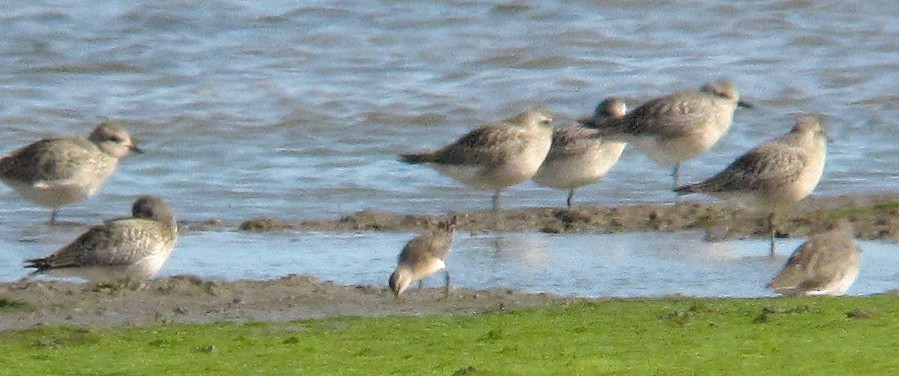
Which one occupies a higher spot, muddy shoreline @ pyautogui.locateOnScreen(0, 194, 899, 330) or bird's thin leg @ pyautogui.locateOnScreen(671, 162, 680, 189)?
muddy shoreline @ pyautogui.locateOnScreen(0, 194, 899, 330)

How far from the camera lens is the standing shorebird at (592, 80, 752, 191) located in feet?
45.5

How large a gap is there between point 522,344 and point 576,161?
6125mm

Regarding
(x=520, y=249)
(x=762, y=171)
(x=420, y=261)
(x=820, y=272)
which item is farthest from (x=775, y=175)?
(x=420, y=261)

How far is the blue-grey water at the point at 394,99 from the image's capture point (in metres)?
11.0

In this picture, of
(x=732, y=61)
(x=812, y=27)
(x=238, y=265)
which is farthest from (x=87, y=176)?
(x=812, y=27)

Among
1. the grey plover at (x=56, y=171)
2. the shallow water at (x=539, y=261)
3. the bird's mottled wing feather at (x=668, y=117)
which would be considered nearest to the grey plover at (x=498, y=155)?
the bird's mottled wing feather at (x=668, y=117)

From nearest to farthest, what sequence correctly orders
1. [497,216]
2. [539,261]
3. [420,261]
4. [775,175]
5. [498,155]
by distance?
[420,261], [539,261], [775,175], [497,216], [498,155]

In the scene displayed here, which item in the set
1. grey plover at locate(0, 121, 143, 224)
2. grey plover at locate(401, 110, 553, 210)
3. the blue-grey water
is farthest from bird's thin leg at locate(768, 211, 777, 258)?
grey plover at locate(0, 121, 143, 224)

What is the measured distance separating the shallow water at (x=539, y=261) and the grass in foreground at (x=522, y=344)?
4.67 ft

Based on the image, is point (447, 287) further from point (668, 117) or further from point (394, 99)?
point (394, 99)

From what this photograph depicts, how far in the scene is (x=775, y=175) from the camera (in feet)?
38.5

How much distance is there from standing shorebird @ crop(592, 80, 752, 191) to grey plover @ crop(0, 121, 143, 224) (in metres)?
3.82

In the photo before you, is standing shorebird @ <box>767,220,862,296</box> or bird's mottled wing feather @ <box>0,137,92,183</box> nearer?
standing shorebird @ <box>767,220,862,296</box>

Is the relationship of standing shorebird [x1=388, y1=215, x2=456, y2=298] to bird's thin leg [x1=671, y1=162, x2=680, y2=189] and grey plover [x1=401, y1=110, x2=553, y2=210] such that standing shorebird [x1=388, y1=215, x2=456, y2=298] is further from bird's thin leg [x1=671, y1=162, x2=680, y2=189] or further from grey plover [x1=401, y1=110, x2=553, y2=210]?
bird's thin leg [x1=671, y1=162, x2=680, y2=189]
